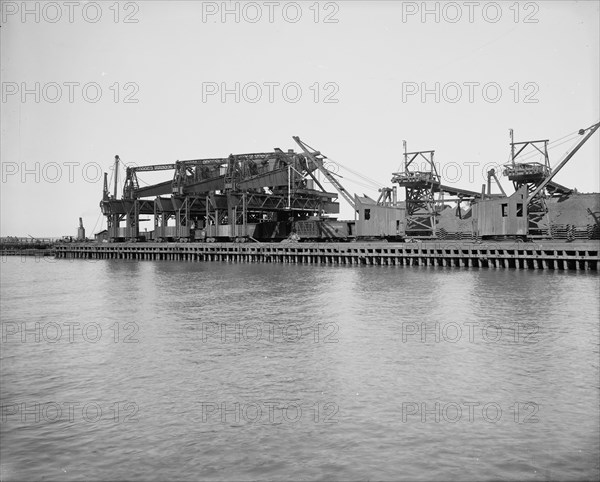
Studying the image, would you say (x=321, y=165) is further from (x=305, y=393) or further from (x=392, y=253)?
(x=305, y=393)

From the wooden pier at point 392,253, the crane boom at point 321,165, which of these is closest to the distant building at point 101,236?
the wooden pier at point 392,253

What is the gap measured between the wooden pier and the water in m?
20.8

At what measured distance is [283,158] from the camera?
68562 mm

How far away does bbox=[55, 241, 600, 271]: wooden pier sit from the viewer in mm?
43125

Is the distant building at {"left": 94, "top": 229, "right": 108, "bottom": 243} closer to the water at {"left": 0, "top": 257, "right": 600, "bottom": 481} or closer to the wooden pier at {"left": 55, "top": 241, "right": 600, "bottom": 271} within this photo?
the wooden pier at {"left": 55, "top": 241, "right": 600, "bottom": 271}

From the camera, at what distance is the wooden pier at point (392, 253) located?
43.1 meters

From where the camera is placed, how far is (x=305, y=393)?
11719 mm

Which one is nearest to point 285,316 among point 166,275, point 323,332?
point 323,332

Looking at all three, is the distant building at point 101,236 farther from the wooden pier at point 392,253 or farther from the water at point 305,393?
the water at point 305,393

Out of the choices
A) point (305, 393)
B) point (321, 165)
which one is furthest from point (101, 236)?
point (305, 393)

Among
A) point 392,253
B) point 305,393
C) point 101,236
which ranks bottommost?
point 305,393

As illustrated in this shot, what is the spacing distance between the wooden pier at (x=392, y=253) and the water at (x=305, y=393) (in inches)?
819

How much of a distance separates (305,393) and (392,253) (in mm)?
41970

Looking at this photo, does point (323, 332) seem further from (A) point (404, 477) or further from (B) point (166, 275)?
(B) point (166, 275)
